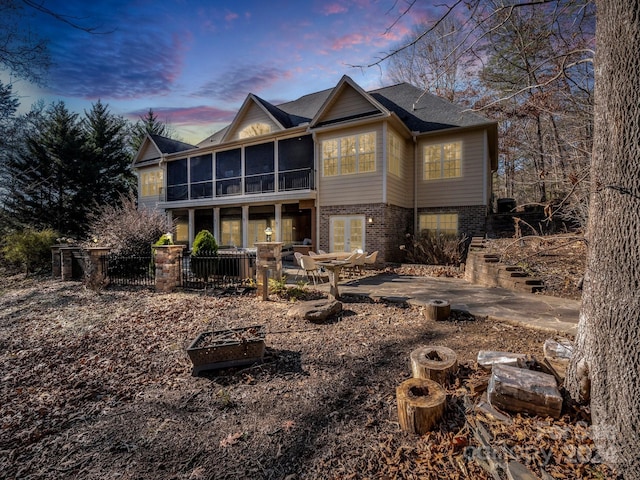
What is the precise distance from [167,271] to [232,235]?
33.8ft

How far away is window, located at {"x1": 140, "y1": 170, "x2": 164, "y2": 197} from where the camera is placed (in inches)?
754

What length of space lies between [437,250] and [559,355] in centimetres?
867

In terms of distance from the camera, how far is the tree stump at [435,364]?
8.95ft

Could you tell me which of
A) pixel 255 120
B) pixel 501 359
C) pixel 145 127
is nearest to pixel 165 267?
pixel 501 359

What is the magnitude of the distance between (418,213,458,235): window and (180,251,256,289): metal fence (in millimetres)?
8082

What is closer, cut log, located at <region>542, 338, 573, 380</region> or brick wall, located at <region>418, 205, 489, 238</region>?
cut log, located at <region>542, 338, 573, 380</region>

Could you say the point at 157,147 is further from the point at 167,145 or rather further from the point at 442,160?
the point at 442,160

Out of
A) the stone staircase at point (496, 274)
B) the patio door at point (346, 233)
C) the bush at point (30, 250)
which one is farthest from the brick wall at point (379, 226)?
the bush at point (30, 250)

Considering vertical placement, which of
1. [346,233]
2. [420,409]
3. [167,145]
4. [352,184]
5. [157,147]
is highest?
[167,145]

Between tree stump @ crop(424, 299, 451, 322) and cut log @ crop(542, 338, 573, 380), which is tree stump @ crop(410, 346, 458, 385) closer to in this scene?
cut log @ crop(542, 338, 573, 380)

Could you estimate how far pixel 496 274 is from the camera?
285 inches

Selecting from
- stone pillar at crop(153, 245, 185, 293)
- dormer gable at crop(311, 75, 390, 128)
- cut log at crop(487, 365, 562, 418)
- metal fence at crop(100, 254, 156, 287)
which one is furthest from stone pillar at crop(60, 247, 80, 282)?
cut log at crop(487, 365, 562, 418)

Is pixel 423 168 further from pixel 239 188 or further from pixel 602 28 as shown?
pixel 602 28

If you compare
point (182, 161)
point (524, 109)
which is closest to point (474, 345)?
point (524, 109)
